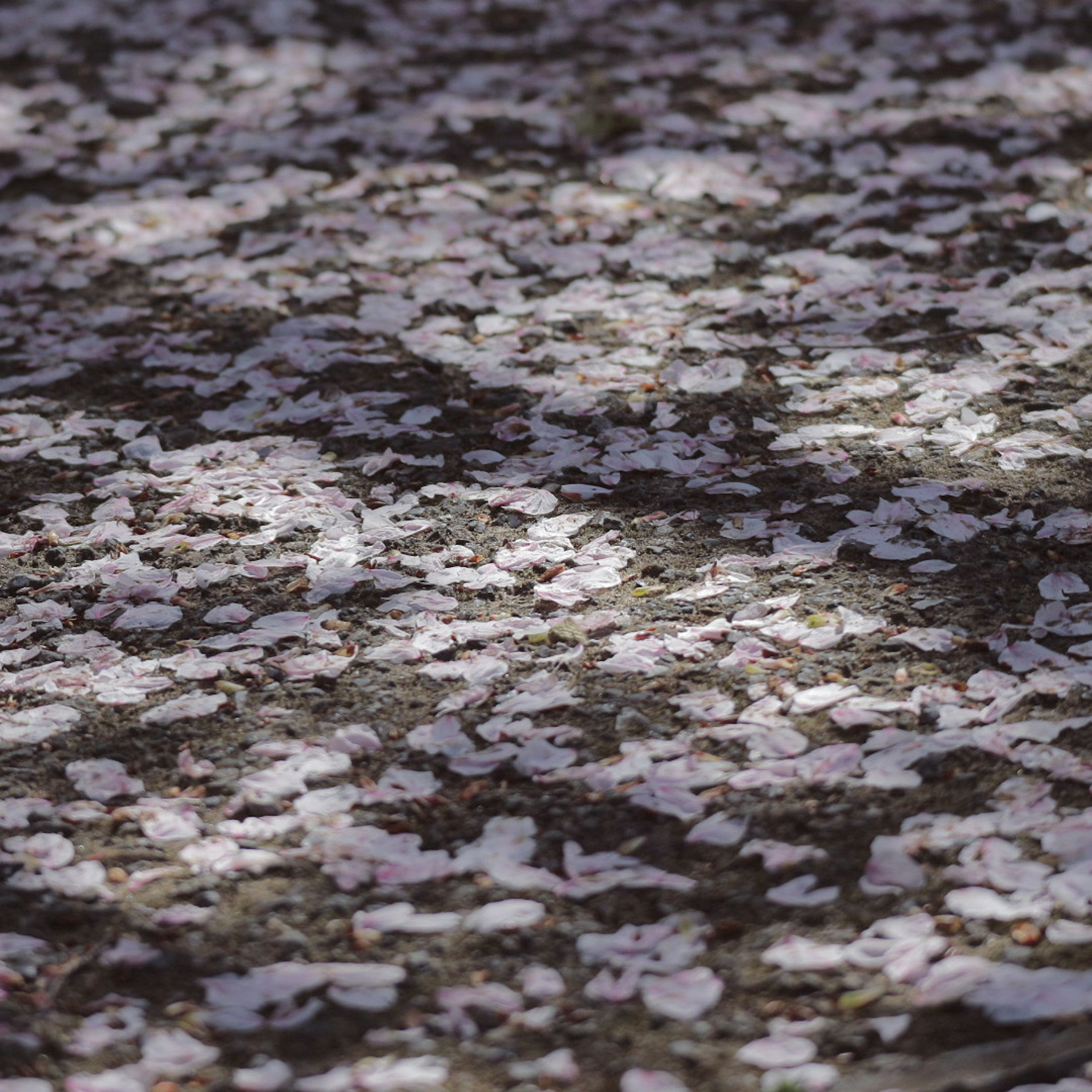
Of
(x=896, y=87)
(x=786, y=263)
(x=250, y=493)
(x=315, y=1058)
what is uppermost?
(x=896, y=87)

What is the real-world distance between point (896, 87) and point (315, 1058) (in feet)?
16.8

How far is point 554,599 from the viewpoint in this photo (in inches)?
109

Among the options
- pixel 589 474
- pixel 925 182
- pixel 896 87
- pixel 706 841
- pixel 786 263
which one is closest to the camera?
pixel 706 841

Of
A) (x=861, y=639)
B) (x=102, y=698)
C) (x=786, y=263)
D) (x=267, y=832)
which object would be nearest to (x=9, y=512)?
(x=102, y=698)

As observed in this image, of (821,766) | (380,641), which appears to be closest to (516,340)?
(380,641)

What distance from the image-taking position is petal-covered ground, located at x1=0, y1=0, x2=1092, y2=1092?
74.2 inches

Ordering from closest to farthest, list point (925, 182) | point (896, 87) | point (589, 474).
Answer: point (589, 474) → point (925, 182) → point (896, 87)

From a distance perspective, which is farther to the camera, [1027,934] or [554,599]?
[554,599]

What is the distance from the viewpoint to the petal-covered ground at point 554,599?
188cm

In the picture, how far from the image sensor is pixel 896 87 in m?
5.57

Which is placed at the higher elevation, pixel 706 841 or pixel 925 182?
pixel 925 182

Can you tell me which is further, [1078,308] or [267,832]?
[1078,308]

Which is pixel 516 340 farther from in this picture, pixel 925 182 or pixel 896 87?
pixel 896 87

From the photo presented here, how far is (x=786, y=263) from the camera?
424 centimetres
